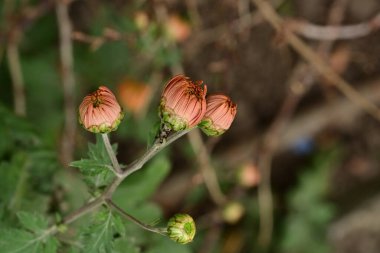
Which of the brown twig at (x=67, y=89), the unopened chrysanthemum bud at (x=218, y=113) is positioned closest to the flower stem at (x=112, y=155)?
the unopened chrysanthemum bud at (x=218, y=113)

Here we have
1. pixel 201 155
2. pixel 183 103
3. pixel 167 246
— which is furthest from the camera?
pixel 201 155

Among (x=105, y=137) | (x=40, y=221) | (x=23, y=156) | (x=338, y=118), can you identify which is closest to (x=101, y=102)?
(x=105, y=137)

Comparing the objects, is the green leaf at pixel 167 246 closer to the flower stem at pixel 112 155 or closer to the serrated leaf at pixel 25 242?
→ the serrated leaf at pixel 25 242

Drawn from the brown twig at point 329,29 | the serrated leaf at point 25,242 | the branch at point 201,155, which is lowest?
the serrated leaf at point 25,242

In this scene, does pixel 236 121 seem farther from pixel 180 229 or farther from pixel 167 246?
pixel 180 229

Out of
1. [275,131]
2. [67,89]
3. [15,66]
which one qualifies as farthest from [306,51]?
[15,66]

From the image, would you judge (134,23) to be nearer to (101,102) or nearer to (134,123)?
(134,123)

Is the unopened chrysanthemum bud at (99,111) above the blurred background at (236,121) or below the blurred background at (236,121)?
below
